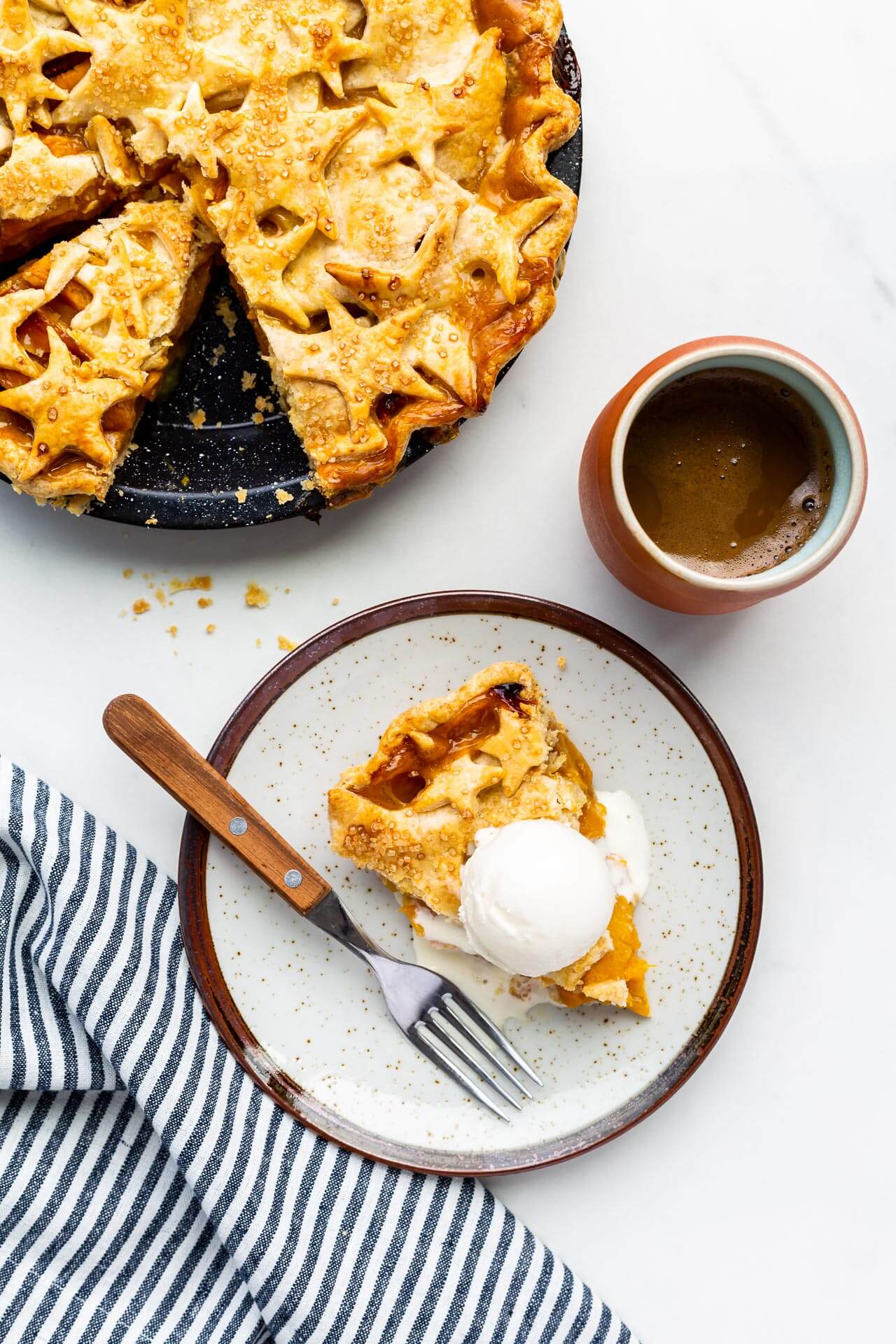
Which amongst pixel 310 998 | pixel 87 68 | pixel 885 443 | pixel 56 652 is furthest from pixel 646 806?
pixel 87 68

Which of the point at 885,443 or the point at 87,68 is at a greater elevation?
the point at 885,443

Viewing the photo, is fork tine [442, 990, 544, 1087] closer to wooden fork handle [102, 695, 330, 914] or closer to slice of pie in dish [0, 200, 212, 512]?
wooden fork handle [102, 695, 330, 914]

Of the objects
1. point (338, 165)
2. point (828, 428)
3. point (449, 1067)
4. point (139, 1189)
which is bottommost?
point (139, 1189)

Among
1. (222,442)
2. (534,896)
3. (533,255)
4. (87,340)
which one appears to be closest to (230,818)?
(534,896)

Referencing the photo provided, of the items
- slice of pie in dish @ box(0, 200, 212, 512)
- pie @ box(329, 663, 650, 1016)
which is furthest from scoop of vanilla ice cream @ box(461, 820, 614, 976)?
slice of pie in dish @ box(0, 200, 212, 512)

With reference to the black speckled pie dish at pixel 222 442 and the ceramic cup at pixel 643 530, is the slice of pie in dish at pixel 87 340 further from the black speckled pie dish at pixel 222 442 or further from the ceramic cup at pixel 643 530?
the ceramic cup at pixel 643 530

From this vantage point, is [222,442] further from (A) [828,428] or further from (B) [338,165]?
(A) [828,428]

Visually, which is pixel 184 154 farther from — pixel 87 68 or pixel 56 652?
pixel 56 652
